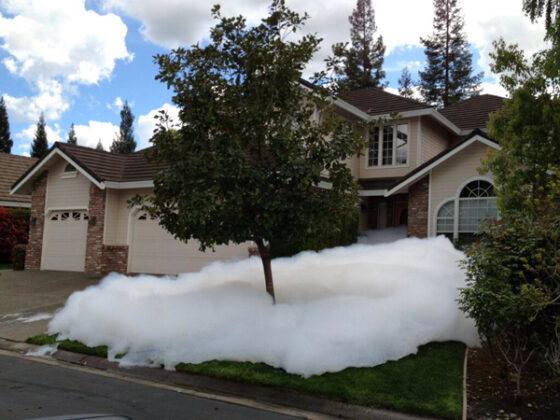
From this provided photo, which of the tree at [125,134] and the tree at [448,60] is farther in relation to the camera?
the tree at [125,134]

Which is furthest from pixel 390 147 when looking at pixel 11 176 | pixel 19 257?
pixel 11 176


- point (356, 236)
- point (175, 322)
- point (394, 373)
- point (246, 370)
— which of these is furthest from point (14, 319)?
point (356, 236)

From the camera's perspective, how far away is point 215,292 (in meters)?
8.62

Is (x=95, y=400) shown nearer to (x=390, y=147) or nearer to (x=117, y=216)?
(x=117, y=216)

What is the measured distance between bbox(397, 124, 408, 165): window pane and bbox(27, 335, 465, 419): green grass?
488 inches

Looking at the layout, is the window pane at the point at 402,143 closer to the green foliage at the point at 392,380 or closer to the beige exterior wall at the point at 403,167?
the beige exterior wall at the point at 403,167

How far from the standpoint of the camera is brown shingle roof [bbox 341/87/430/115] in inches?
754

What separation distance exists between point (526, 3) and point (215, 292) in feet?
27.9

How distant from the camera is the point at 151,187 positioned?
1697 cm

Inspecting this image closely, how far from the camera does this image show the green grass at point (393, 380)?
5664 mm

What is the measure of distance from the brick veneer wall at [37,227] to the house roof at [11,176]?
231 inches

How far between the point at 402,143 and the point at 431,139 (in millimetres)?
1420

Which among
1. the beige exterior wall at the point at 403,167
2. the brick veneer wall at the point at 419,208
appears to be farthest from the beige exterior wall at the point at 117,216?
the brick veneer wall at the point at 419,208

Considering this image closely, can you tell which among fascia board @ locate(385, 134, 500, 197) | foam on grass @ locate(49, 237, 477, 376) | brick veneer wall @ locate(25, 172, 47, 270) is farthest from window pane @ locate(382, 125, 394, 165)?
brick veneer wall @ locate(25, 172, 47, 270)
